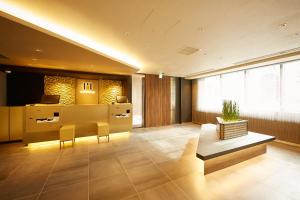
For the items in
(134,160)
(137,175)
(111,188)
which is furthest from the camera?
(134,160)

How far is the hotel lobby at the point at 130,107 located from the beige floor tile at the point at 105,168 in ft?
0.07

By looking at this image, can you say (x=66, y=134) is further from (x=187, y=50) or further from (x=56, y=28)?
(x=187, y=50)

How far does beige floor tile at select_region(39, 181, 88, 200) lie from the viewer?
6.65ft

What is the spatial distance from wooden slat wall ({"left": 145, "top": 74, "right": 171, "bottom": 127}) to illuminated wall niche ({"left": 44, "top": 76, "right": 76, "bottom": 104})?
3.65 metres

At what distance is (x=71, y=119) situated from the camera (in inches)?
192

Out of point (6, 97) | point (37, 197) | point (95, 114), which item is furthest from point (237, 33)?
point (6, 97)

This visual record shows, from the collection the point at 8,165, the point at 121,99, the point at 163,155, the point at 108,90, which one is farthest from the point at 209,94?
the point at 8,165

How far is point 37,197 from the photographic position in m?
2.02

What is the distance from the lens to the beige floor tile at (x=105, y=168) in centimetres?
266

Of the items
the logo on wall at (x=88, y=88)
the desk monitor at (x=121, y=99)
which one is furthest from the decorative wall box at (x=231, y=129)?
the logo on wall at (x=88, y=88)

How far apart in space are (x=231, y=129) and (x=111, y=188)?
10.0 feet

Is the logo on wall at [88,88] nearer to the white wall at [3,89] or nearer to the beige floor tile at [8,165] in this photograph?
the white wall at [3,89]

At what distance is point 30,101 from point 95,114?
8.93ft

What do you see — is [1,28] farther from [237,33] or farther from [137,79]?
[137,79]
